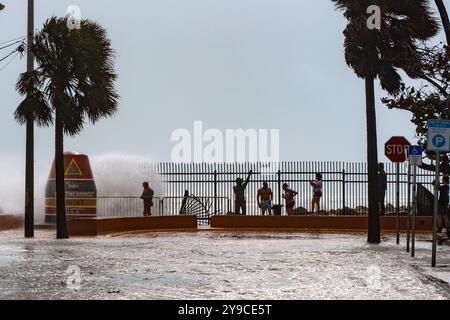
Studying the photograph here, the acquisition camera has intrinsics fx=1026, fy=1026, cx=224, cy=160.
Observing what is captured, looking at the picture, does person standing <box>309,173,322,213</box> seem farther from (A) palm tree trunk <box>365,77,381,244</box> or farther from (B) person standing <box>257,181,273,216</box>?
(A) palm tree trunk <box>365,77,381,244</box>

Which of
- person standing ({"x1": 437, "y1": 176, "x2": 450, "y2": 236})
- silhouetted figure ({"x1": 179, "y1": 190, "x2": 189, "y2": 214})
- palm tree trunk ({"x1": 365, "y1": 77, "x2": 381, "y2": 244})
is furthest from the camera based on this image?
silhouetted figure ({"x1": 179, "y1": 190, "x2": 189, "y2": 214})

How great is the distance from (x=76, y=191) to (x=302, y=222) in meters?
7.95

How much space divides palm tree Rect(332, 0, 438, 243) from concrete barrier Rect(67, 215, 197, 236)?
901cm

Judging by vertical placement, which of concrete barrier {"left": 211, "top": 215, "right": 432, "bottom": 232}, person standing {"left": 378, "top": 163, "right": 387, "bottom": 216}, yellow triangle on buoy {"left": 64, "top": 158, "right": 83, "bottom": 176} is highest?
yellow triangle on buoy {"left": 64, "top": 158, "right": 83, "bottom": 176}

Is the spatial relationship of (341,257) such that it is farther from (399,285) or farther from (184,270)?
(399,285)

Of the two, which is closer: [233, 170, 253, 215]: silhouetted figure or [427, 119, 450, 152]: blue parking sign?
[427, 119, 450, 152]: blue parking sign

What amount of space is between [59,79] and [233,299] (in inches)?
705

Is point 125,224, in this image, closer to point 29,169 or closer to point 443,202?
point 29,169

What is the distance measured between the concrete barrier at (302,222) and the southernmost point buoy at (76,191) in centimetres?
457

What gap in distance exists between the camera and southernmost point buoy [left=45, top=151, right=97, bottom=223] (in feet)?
Result: 114

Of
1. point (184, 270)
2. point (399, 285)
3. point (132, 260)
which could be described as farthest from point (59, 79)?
→ point (399, 285)

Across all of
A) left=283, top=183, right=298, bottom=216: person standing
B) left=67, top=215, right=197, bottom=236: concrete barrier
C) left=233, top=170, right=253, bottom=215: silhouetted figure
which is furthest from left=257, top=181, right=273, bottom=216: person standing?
left=67, top=215, right=197, bottom=236: concrete barrier

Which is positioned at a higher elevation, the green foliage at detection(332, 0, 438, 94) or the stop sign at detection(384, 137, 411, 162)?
the green foliage at detection(332, 0, 438, 94)

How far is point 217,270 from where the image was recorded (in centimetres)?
1720
